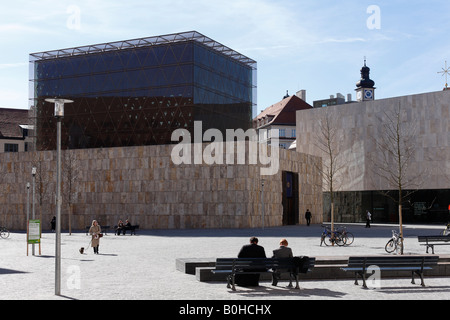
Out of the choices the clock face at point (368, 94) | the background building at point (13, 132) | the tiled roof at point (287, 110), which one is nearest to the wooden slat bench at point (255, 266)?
the background building at point (13, 132)

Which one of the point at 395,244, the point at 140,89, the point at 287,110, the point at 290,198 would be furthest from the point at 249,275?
the point at 287,110

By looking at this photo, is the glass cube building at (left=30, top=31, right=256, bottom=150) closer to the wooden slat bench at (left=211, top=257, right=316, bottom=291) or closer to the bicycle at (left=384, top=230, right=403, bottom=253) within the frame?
the bicycle at (left=384, top=230, right=403, bottom=253)

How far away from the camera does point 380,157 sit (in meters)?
57.8

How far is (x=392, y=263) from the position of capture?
1320cm

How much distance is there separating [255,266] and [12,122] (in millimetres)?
76993

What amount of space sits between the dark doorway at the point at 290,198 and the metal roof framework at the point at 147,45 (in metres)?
13.9

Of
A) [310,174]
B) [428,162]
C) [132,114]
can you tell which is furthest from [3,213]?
[428,162]

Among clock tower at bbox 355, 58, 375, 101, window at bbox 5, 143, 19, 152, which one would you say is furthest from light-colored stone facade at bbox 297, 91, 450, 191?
window at bbox 5, 143, 19, 152

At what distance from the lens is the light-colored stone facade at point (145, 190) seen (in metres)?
44.4

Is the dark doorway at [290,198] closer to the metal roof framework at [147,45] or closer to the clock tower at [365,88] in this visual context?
the metal roof framework at [147,45]

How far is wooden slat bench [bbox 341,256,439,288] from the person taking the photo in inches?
509

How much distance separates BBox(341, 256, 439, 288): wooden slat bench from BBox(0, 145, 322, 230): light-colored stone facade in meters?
30.7

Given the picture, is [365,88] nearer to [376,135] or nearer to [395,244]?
[376,135]

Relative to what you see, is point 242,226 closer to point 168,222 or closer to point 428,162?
point 168,222
